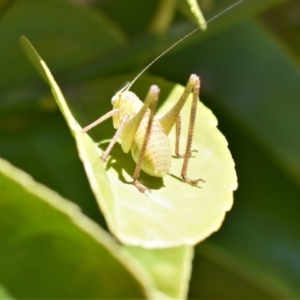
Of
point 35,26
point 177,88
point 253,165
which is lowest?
point 253,165

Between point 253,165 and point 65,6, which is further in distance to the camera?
point 253,165

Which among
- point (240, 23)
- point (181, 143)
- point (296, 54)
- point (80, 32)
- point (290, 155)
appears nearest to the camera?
point (181, 143)

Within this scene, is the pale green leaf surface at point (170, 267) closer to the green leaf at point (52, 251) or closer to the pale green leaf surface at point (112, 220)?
the pale green leaf surface at point (112, 220)

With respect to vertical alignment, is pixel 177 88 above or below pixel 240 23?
above

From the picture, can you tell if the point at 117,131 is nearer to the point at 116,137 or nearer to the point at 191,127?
the point at 116,137

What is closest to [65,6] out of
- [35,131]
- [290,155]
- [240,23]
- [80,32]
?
[80,32]

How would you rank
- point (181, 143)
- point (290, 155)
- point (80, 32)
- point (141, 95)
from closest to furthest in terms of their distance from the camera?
point (181, 143) → point (141, 95) → point (80, 32) → point (290, 155)

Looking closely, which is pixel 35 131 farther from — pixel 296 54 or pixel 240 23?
pixel 296 54

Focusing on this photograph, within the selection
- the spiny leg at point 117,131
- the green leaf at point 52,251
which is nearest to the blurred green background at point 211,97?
the spiny leg at point 117,131
